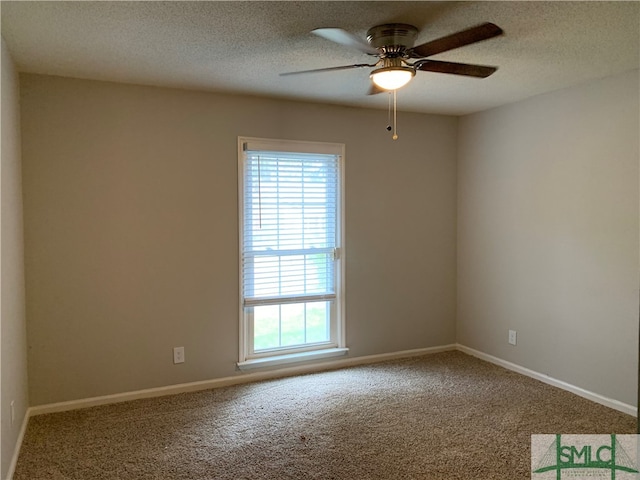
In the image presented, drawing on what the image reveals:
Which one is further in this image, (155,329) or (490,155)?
(490,155)

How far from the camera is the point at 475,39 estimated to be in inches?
79.5

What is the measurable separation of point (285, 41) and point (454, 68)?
2.97 feet

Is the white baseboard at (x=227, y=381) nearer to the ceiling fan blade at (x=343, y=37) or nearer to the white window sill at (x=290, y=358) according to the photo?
the white window sill at (x=290, y=358)

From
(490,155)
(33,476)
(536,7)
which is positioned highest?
(536,7)

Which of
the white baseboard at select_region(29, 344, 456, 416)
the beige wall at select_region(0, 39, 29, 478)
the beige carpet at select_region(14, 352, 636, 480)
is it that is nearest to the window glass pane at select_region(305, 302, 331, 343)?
the white baseboard at select_region(29, 344, 456, 416)

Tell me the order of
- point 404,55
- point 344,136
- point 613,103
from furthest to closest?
point 344,136 < point 613,103 < point 404,55

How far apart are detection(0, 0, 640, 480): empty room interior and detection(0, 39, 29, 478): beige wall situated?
3 centimetres

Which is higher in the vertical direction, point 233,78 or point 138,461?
point 233,78

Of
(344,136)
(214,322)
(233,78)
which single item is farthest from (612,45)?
(214,322)

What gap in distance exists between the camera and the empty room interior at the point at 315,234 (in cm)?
242

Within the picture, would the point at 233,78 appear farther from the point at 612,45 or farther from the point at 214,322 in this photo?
the point at 612,45

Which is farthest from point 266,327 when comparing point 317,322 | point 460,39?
point 460,39

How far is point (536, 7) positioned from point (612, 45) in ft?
2.62

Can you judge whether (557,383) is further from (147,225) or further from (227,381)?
(147,225)
